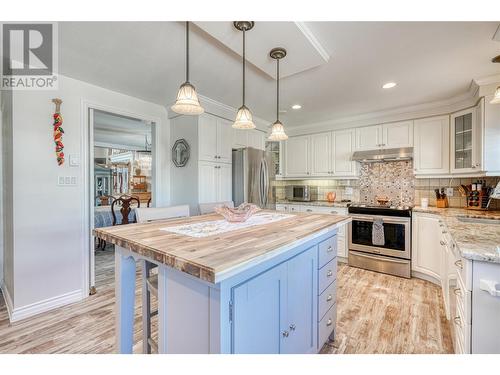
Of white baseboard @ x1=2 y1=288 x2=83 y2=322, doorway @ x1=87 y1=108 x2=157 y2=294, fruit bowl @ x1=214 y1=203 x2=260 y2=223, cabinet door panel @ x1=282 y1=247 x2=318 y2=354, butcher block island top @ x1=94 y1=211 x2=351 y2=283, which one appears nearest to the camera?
butcher block island top @ x1=94 y1=211 x2=351 y2=283

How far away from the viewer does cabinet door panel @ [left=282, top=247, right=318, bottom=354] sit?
1253mm

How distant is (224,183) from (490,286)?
2.79m

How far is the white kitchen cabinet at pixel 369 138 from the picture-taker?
3.55m

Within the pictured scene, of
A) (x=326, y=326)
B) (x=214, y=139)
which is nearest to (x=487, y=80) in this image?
(x=326, y=326)

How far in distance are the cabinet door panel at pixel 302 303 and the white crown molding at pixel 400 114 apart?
2800 millimetres

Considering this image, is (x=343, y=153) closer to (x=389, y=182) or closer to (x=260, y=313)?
(x=389, y=182)

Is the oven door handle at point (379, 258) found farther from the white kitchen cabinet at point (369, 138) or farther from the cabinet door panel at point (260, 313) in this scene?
the cabinet door panel at point (260, 313)

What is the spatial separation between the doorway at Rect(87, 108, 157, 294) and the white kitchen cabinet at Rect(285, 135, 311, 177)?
2406 mm

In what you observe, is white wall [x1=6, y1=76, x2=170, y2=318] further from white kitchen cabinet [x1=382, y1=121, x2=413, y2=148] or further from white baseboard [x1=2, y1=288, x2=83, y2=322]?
white kitchen cabinet [x1=382, y1=121, x2=413, y2=148]

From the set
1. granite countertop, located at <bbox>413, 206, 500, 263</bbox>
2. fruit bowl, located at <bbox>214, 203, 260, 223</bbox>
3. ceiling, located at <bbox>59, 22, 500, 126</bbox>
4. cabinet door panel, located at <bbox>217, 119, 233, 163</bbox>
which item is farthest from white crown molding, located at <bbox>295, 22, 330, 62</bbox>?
cabinet door panel, located at <bbox>217, 119, 233, 163</bbox>

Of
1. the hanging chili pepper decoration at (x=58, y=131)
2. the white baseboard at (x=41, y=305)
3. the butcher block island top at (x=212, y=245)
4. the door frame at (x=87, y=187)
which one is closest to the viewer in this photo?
the butcher block island top at (x=212, y=245)

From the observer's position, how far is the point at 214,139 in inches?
127

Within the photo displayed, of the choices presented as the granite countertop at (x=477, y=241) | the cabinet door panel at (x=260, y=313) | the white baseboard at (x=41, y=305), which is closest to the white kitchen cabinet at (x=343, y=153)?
the granite countertop at (x=477, y=241)
